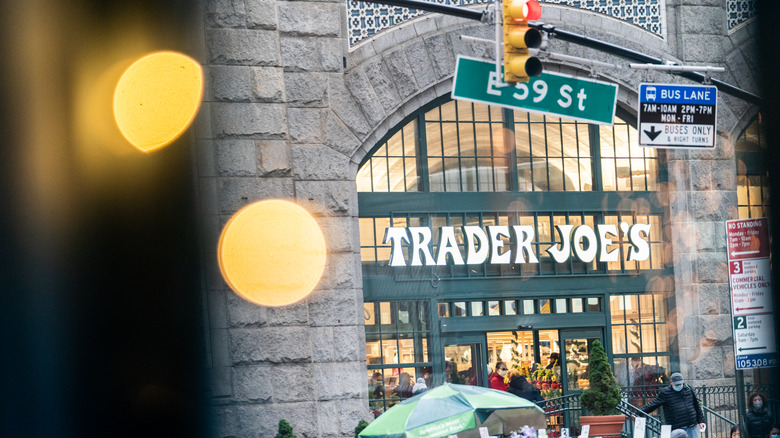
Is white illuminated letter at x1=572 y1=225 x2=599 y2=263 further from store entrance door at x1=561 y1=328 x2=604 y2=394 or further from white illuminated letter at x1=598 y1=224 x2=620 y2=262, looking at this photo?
store entrance door at x1=561 y1=328 x2=604 y2=394

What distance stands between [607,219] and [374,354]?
5126 millimetres

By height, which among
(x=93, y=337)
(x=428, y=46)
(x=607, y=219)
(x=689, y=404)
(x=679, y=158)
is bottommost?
(x=689, y=404)

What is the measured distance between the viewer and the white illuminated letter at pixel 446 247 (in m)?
16.0

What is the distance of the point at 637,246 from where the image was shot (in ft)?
55.9

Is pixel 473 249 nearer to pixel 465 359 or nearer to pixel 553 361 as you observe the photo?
pixel 465 359

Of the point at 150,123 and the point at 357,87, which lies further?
the point at 357,87

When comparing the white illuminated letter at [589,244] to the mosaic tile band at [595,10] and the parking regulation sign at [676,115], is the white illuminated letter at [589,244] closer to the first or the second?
the mosaic tile band at [595,10]

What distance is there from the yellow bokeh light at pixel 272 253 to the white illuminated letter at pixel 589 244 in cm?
493

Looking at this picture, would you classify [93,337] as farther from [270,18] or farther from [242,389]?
[270,18]

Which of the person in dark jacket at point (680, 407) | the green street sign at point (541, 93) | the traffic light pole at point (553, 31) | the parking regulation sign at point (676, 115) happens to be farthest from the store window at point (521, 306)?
the traffic light pole at point (553, 31)

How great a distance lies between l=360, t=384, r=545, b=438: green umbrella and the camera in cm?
988

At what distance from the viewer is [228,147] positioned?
14430 millimetres

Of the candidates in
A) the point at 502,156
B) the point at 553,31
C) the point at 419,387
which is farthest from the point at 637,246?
the point at 553,31

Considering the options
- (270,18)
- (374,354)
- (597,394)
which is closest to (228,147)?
(270,18)
